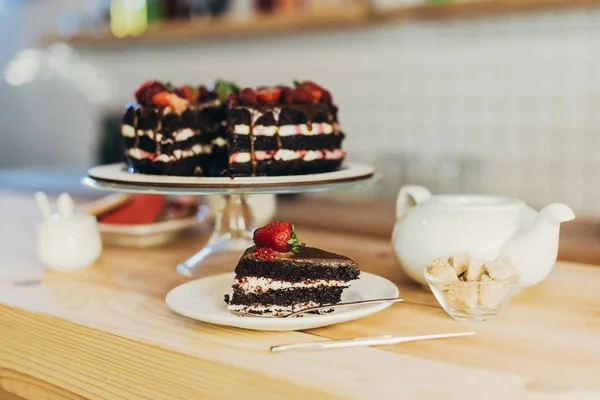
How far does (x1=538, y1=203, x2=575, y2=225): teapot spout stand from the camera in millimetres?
1169

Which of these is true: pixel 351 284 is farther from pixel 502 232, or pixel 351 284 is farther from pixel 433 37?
pixel 433 37

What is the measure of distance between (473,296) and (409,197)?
0.34 m

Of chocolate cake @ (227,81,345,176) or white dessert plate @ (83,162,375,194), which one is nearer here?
white dessert plate @ (83,162,375,194)

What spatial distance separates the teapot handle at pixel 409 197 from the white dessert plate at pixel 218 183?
0.12 meters

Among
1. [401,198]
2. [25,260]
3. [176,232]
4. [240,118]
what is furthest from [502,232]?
[25,260]

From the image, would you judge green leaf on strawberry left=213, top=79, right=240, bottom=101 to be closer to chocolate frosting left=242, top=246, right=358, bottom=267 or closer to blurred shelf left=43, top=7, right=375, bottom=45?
chocolate frosting left=242, top=246, right=358, bottom=267

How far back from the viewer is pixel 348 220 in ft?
9.56

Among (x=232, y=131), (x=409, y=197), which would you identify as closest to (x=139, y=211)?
(x=232, y=131)

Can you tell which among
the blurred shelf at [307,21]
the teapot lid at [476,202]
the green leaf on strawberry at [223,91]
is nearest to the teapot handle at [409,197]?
the teapot lid at [476,202]

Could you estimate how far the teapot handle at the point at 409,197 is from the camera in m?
1.34

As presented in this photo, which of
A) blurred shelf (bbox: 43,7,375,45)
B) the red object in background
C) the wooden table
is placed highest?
blurred shelf (bbox: 43,7,375,45)

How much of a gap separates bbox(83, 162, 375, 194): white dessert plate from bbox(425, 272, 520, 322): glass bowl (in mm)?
358

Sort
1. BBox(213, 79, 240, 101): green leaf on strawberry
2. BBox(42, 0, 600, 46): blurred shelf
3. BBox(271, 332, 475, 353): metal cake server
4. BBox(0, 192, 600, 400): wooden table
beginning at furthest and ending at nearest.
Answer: BBox(42, 0, 600, 46): blurred shelf, BBox(213, 79, 240, 101): green leaf on strawberry, BBox(271, 332, 475, 353): metal cake server, BBox(0, 192, 600, 400): wooden table

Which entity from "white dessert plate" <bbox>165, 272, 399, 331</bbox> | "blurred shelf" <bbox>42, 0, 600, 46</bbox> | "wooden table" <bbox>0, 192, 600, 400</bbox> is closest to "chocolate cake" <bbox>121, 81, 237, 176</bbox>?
"wooden table" <bbox>0, 192, 600, 400</bbox>
